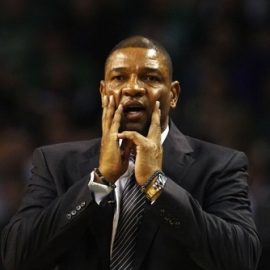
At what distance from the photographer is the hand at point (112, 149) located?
3.71 meters

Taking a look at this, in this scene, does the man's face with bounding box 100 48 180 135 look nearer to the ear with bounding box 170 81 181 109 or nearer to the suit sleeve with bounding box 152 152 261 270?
A: the ear with bounding box 170 81 181 109

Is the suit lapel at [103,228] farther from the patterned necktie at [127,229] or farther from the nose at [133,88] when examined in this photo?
the nose at [133,88]

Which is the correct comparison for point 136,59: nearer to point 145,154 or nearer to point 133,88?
point 133,88

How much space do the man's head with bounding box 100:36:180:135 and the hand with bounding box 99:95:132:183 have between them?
0.04 metres

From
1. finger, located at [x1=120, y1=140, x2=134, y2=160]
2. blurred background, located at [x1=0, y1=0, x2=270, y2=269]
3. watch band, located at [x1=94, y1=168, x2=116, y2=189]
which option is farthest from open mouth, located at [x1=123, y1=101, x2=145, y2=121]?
blurred background, located at [x1=0, y1=0, x2=270, y2=269]

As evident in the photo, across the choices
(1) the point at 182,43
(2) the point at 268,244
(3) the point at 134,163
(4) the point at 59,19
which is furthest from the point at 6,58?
(3) the point at 134,163

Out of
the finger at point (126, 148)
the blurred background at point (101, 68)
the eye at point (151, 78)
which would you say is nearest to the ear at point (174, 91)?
the eye at point (151, 78)

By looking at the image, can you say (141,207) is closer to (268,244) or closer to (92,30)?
(268,244)

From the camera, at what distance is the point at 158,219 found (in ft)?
12.0

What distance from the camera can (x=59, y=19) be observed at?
8.83 metres

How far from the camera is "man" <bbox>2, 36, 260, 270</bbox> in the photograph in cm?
369

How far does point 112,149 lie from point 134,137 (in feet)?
0.31

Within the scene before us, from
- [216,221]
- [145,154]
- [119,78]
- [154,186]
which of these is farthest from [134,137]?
[216,221]

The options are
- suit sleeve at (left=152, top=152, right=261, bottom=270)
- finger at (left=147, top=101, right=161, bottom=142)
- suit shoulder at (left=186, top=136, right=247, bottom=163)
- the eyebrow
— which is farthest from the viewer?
suit shoulder at (left=186, top=136, right=247, bottom=163)
